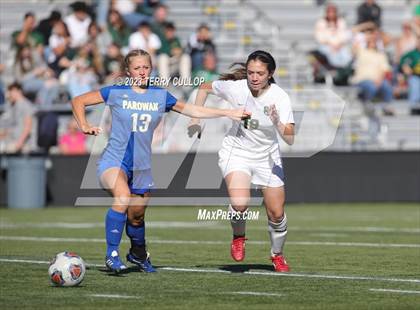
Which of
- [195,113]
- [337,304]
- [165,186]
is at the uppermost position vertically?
[195,113]

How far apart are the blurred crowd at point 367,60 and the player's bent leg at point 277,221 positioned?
1496 cm

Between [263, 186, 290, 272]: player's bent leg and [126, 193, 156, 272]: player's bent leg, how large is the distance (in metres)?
1.17

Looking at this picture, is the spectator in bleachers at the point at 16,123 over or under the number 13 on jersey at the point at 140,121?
under

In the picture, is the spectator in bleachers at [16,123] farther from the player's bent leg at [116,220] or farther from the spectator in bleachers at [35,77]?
the player's bent leg at [116,220]

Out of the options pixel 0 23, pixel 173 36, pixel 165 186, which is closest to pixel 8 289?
pixel 165 186

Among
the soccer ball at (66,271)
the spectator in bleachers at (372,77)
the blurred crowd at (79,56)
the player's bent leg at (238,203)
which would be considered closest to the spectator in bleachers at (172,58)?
the blurred crowd at (79,56)

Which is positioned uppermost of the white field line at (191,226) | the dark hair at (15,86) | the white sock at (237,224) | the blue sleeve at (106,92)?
the blue sleeve at (106,92)

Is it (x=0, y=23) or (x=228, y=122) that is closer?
(x=228, y=122)

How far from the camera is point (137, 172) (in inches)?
441

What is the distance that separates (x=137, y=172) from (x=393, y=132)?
1564 centimetres

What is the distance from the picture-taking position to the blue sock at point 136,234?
1128cm

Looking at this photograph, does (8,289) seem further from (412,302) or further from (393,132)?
(393,132)

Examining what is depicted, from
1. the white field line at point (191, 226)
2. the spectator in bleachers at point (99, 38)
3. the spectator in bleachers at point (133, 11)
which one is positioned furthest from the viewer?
the spectator in bleachers at point (133, 11)

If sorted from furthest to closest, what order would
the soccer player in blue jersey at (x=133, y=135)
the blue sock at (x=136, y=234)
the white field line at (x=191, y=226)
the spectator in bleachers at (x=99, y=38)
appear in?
the spectator in bleachers at (x=99, y=38)
the white field line at (x=191, y=226)
the blue sock at (x=136, y=234)
the soccer player in blue jersey at (x=133, y=135)
